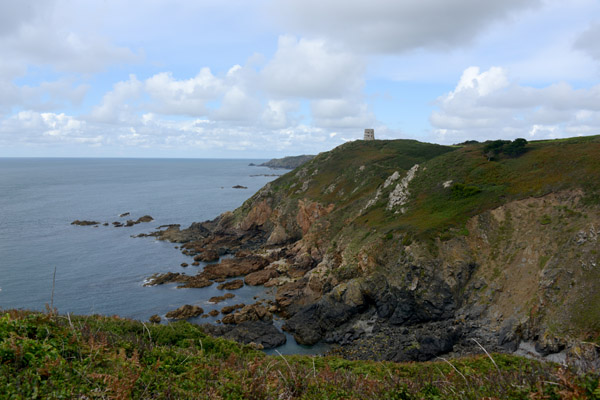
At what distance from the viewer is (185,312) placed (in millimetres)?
45438

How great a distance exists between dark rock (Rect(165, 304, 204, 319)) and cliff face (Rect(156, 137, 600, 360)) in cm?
1103

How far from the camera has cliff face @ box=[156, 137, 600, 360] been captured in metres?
31.5

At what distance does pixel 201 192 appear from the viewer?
163125 millimetres

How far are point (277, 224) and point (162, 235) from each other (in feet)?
96.1

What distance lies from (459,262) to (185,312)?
3431cm

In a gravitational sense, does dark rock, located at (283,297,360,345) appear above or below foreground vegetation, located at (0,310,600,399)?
below

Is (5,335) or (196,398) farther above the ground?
(5,335)

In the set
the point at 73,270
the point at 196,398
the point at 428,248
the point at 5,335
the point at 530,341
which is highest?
the point at 5,335

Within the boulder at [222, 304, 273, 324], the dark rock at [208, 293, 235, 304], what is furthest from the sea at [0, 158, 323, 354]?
the boulder at [222, 304, 273, 324]

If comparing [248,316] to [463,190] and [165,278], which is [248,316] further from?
[463,190]

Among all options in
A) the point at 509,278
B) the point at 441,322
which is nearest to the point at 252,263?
the point at 441,322

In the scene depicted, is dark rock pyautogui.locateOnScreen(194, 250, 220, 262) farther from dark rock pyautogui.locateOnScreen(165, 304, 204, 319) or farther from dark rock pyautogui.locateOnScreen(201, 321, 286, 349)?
dark rock pyautogui.locateOnScreen(201, 321, 286, 349)

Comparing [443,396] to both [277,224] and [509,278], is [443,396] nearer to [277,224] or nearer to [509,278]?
[509,278]

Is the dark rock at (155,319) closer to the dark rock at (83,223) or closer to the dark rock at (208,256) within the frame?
the dark rock at (208,256)
